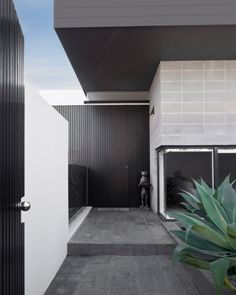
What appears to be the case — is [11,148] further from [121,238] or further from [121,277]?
[121,238]

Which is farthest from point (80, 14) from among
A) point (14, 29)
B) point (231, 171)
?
point (231, 171)

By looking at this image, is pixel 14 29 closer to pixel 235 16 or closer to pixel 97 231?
pixel 235 16

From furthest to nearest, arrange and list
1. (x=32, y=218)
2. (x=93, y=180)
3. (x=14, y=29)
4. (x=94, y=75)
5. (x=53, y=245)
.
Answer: (x=93, y=180)
(x=94, y=75)
(x=53, y=245)
(x=32, y=218)
(x=14, y=29)

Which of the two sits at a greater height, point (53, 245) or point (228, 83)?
point (228, 83)

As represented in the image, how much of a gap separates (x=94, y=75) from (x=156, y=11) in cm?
336

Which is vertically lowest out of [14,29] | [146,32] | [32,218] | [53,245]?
[53,245]

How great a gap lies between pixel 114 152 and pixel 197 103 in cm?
416

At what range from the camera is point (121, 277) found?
4594mm

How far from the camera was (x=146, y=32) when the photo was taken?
5902 mm

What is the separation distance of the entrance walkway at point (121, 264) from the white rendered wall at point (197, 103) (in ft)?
6.79

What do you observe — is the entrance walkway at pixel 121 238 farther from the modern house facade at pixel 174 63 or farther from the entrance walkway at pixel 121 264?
the modern house facade at pixel 174 63

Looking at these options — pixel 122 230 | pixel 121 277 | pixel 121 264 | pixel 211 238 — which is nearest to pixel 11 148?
pixel 211 238

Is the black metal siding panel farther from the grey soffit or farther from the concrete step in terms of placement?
the concrete step

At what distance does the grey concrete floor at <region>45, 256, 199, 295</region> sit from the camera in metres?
4.07
